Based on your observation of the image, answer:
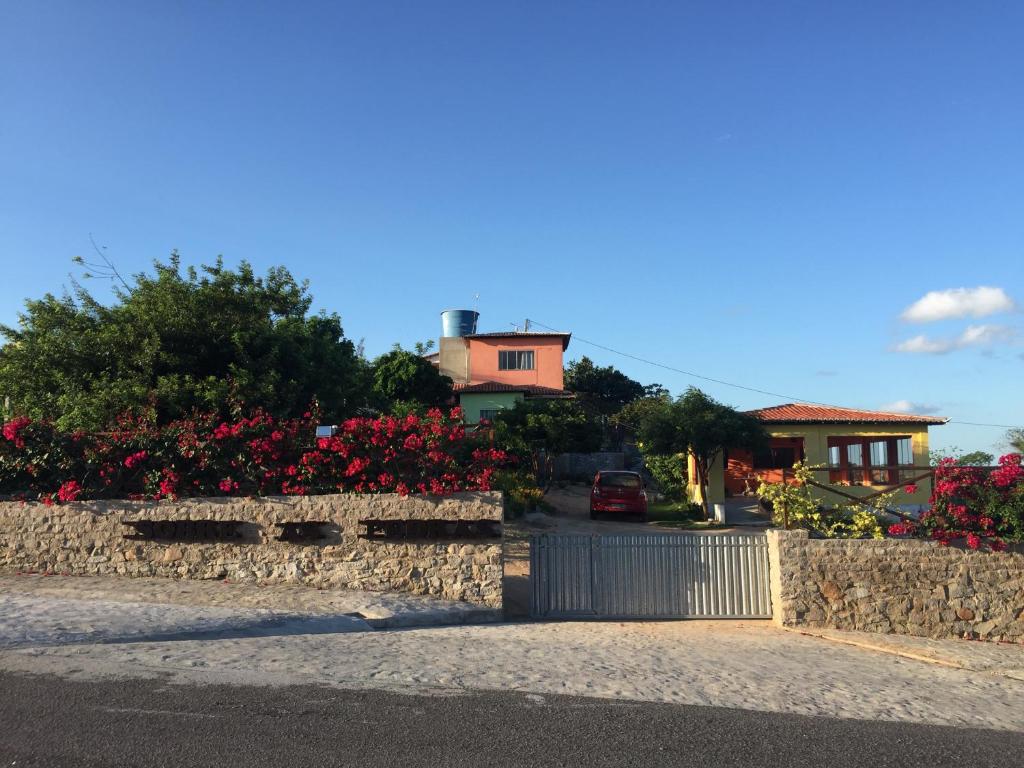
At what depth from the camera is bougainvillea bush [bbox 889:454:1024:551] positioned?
11766 mm

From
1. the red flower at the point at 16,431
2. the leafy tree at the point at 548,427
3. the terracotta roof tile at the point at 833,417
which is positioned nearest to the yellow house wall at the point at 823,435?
the terracotta roof tile at the point at 833,417

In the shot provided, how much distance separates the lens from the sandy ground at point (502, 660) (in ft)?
24.3

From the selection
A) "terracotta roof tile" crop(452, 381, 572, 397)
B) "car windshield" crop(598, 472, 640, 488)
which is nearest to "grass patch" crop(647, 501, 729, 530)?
"car windshield" crop(598, 472, 640, 488)

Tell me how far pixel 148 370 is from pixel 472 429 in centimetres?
715

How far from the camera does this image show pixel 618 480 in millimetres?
25656

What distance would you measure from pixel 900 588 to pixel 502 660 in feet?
22.6

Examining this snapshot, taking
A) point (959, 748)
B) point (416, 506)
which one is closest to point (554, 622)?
point (416, 506)

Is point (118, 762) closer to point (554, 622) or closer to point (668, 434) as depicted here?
point (554, 622)

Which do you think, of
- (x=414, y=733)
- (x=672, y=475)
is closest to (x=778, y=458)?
(x=672, y=475)

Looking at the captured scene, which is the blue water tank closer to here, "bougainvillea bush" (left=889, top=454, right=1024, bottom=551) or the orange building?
the orange building

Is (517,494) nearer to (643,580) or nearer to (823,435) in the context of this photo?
(823,435)

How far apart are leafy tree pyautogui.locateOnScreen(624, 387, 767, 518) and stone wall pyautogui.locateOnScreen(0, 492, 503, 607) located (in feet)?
50.5

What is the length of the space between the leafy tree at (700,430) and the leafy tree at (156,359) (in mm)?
12437

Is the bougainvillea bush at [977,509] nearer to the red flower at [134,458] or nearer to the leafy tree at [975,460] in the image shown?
the leafy tree at [975,460]
